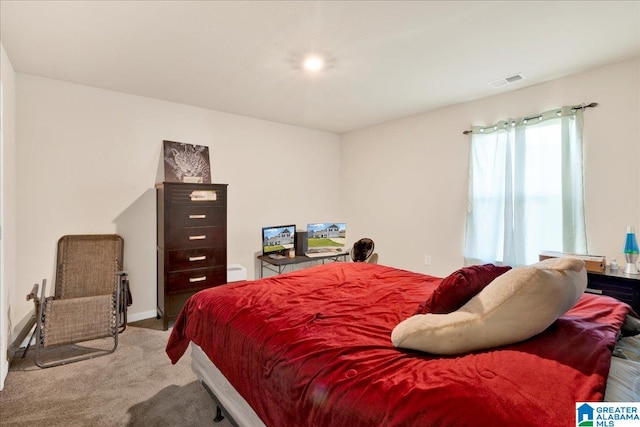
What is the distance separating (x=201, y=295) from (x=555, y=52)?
11.1 feet

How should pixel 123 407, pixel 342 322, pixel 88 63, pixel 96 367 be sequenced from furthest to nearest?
pixel 88 63, pixel 96 367, pixel 123 407, pixel 342 322

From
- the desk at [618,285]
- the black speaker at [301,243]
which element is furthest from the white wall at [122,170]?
the desk at [618,285]

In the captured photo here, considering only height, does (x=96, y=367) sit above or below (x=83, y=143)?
below

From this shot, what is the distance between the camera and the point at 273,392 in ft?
4.10

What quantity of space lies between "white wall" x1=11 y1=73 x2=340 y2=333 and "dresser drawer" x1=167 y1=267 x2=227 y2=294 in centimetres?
51

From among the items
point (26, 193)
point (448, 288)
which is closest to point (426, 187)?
point (448, 288)

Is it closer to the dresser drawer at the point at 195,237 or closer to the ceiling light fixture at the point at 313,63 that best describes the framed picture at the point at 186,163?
the dresser drawer at the point at 195,237

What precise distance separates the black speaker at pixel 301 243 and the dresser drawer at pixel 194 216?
1.25 m

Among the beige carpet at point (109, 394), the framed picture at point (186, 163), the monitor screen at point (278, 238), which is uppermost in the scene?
the framed picture at point (186, 163)

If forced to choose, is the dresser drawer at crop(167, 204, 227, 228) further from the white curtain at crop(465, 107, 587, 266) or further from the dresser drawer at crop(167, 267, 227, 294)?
the white curtain at crop(465, 107, 587, 266)

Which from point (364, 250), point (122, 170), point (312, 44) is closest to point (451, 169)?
point (364, 250)

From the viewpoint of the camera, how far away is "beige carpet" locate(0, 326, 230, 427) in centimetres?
185

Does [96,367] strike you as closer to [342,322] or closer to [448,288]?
[342,322]

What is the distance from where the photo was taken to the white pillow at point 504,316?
109 cm
